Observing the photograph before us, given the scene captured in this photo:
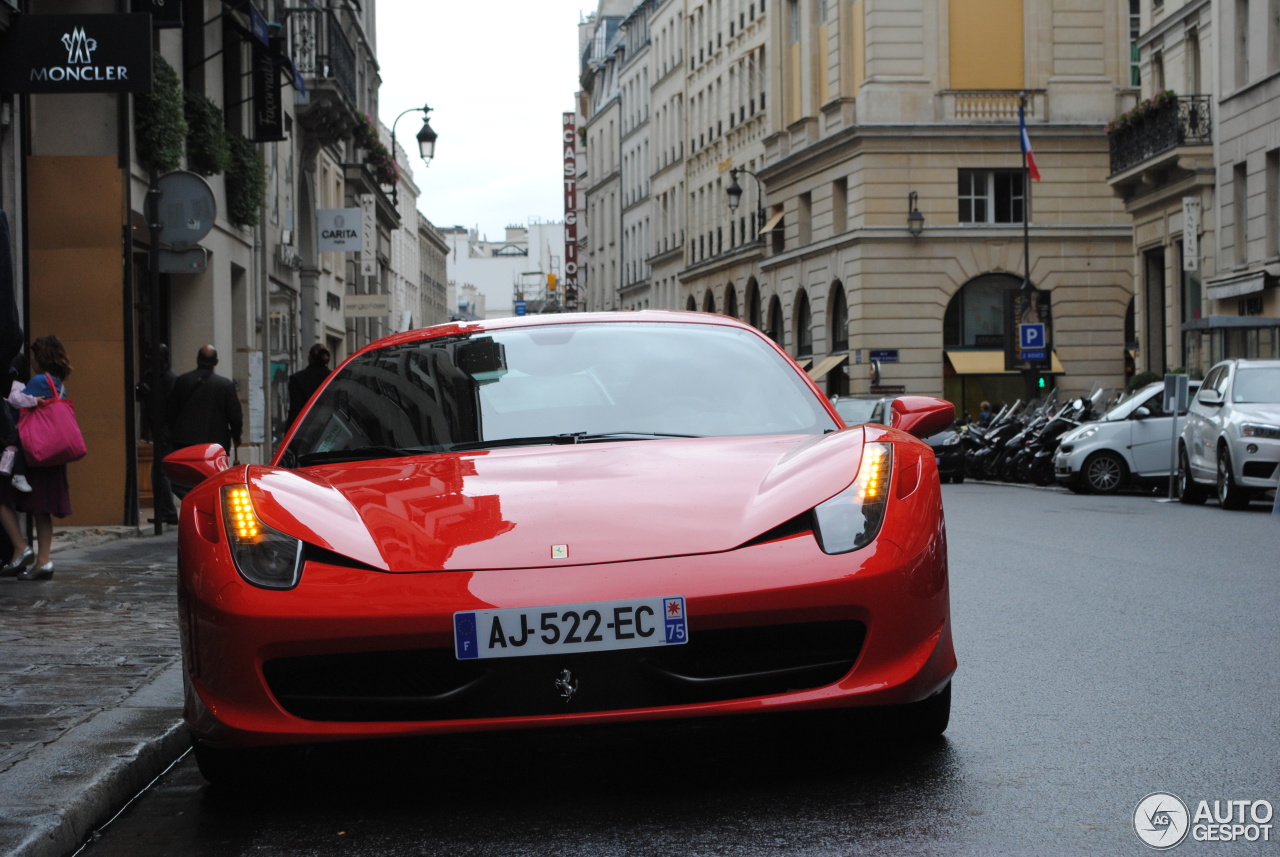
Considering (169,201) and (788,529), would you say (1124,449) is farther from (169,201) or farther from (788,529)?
(788,529)

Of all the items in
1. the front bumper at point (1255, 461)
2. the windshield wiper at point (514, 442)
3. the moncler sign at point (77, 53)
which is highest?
the moncler sign at point (77, 53)

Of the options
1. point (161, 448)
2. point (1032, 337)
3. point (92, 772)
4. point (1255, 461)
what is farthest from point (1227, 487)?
point (1032, 337)

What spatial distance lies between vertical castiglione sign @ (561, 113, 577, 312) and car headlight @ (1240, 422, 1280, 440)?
100 metres

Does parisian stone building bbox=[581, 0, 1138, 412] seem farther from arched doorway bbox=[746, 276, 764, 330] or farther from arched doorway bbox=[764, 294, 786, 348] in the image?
arched doorway bbox=[746, 276, 764, 330]

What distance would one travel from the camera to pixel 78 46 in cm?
1327

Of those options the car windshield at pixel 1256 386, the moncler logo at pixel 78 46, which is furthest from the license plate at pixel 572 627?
the car windshield at pixel 1256 386

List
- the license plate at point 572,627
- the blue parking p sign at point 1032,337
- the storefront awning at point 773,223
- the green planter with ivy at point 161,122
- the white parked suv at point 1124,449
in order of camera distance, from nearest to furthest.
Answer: the license plate at point 572,627 < the green planter with ivy at point 161,122 < the white parked suv at point 1124,449 < the blue parking p sign at point 1032,337 < the storefront awning at point 773,223

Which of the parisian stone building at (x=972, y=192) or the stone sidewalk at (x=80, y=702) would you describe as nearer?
the stone sidewalk at (x=80, y=702)

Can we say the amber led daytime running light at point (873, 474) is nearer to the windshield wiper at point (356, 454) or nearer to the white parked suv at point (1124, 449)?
the windshield wiper at point (356, 454)

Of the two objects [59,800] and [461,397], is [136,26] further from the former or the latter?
[59,800]

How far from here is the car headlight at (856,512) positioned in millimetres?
4508

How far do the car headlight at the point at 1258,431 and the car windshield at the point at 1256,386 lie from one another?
82 cm

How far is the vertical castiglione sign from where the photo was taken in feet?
391

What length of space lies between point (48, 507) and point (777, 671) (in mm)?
8044
